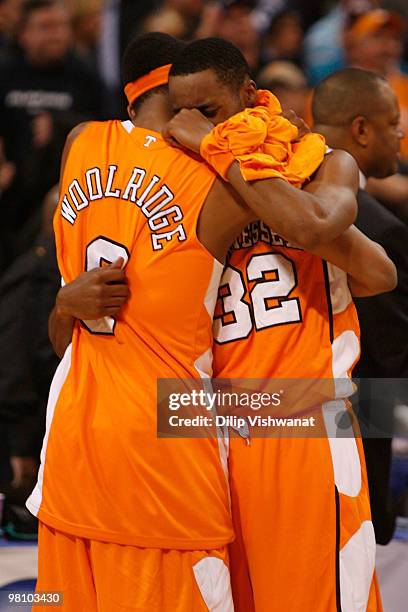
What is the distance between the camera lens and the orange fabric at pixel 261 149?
2.50m

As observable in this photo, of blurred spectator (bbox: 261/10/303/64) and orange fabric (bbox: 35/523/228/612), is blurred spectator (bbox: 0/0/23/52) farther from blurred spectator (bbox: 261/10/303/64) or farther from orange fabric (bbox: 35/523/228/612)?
orange fabric (bbox: 35/523/228/612)

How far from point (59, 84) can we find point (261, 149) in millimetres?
3877

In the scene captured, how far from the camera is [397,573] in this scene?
12.5 ft

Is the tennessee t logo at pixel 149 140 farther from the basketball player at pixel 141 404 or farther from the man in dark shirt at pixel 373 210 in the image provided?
the man in dark shirt at pixel 373 210

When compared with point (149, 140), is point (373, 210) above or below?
below

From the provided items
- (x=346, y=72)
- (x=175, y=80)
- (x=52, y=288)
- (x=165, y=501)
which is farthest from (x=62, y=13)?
(x=165, y=501)

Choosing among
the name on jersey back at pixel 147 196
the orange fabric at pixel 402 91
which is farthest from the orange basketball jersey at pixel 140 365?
the orange fabric at pixel 402 91

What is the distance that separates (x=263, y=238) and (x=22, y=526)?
1926 mm

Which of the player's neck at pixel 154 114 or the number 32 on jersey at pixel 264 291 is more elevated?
the player's neck at pixel 154 114

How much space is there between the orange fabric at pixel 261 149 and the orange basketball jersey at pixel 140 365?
0.10 m

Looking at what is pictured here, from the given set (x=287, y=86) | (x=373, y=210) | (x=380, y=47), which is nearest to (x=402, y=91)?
(x=380, y=47)

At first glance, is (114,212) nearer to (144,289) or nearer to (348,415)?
(144,289)

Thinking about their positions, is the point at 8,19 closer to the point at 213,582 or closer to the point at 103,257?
the point at 103,257

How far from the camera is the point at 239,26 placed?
263 inches
